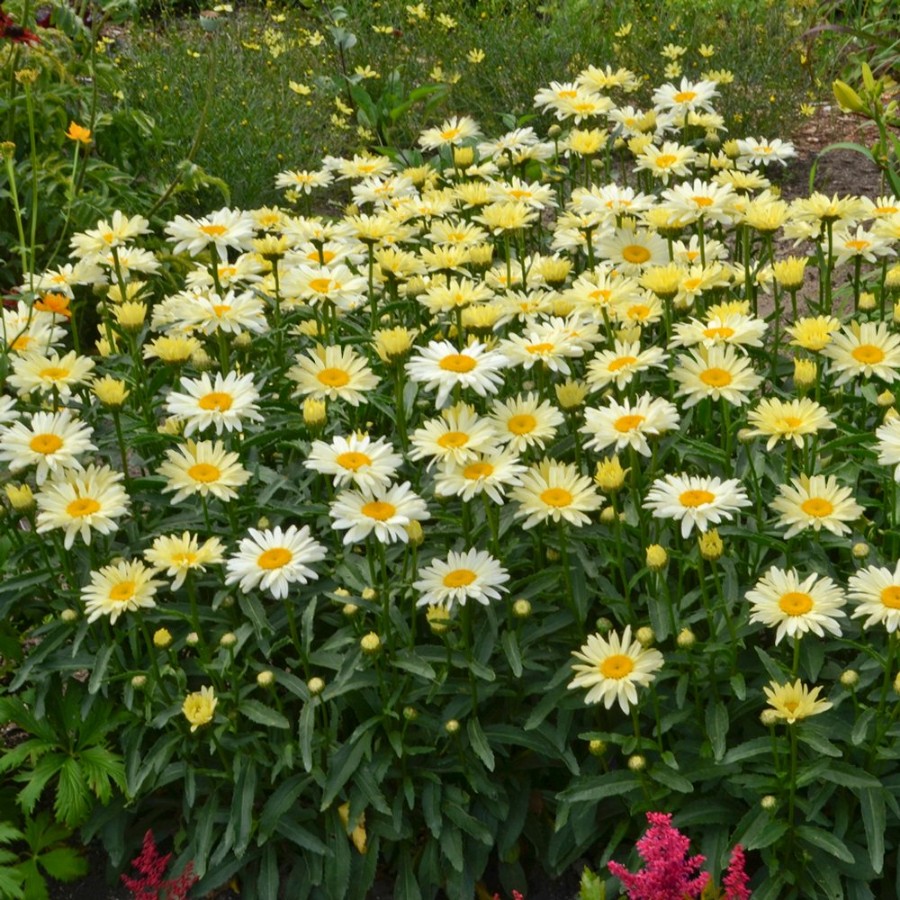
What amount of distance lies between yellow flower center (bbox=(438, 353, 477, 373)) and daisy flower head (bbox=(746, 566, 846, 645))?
2.27ft

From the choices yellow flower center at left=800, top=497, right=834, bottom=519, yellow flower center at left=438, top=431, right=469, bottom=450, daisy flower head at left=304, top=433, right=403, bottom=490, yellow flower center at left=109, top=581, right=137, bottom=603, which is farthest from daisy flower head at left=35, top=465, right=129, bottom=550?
yellow flower center at left=800, top=497, right=834, bottom=519

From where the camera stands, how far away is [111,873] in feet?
8.87

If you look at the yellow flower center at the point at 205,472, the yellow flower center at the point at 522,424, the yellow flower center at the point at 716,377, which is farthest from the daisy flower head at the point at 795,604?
the yellow flower center at the point at 205,472

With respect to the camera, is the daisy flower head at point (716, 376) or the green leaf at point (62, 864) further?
the green leaf at point (62, 864)

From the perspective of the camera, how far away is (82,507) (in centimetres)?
247

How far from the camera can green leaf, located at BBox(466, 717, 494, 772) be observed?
241cm

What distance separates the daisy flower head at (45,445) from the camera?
2.54m

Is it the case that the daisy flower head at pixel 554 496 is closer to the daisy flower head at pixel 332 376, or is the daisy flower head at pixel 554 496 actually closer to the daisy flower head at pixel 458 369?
the daisy flower head at pixel 458 369

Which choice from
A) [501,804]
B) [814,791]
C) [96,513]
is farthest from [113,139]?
[814,791]

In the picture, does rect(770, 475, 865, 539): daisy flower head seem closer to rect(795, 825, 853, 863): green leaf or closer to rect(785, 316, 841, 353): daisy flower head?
rect(785, 316, 841, 353): daisy flower head

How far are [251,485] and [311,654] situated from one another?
1.51 ft

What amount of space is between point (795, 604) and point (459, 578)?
0.59 m

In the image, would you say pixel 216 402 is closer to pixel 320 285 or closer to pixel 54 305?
pixel 320 285

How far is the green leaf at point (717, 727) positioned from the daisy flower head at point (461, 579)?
1.52ft
